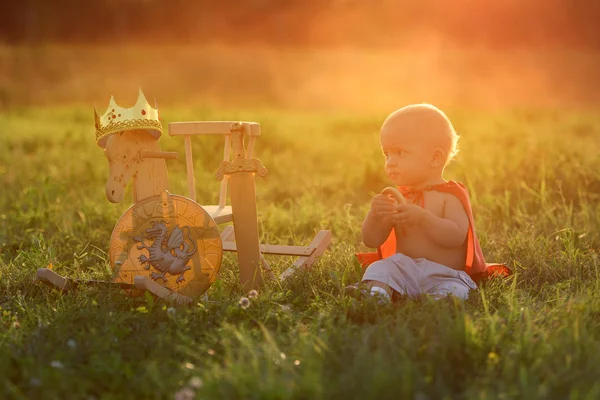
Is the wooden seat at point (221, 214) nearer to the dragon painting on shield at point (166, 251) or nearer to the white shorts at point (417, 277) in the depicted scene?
the dragon painting on shield at point (166, 251)

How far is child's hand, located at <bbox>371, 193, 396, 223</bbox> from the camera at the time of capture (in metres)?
3.91

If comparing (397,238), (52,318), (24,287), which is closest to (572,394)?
(397,238)

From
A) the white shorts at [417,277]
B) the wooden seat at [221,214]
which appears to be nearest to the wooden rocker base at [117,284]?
the wooden seat at [221,214]

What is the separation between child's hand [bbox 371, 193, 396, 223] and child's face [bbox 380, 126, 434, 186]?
168 millimetres

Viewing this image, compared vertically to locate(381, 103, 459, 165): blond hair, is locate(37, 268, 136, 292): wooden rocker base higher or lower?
lower

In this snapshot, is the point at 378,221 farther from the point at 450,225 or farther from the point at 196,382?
the point at 196,382

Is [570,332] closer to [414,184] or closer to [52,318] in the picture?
[414,184]

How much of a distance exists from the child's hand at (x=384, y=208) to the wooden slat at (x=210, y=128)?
856 mm

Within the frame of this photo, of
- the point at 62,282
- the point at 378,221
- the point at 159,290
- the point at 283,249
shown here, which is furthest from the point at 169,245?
the point at 378,221

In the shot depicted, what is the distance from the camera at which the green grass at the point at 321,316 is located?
279 centimetres

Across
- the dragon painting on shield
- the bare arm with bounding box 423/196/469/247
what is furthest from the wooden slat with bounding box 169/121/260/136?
the bare arm with bounding box 423/196/469/247

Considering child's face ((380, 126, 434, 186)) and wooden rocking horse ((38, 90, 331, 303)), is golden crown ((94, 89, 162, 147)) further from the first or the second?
child's face ((380, 126, 434, 186))

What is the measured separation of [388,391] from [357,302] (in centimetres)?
Answer: 111

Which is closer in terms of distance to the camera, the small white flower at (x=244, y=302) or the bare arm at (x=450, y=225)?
the small white flower at (x=244, y=302)
